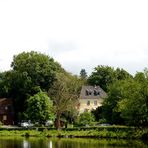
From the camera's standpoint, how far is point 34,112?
96125 millimetres

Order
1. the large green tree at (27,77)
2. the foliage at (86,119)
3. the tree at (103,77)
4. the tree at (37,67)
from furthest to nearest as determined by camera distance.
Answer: the tree at (103,77), the tree at (37,67), the large green tree at (27,77), the foliage at (86,119)

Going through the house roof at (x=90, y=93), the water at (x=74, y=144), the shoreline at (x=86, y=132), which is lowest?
the water at (x=74, y=144)

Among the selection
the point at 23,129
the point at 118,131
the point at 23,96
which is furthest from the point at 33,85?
the point at 118,131

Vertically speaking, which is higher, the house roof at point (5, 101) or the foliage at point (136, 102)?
the house roof at point (5, 101)

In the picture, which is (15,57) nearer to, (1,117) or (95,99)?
(1,117)

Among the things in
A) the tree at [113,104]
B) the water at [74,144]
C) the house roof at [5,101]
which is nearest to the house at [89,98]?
the house roof at [5,101]

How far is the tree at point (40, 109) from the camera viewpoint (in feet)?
315

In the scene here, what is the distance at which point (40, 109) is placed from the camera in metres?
95.9

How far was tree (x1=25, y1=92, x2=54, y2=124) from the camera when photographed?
315 ft

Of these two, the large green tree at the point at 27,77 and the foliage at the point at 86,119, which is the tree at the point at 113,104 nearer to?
the foliage at the point at 86,119

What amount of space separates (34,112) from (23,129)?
305 inches

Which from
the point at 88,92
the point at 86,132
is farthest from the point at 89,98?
the point at 86,132

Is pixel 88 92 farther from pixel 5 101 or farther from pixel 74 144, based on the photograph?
pixel 74 144

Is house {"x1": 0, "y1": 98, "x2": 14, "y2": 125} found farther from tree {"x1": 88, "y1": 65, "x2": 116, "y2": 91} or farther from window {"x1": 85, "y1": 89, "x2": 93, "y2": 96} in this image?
tree {"x1": 88, "y1": 65, "x2": 116, "y2": 91}
